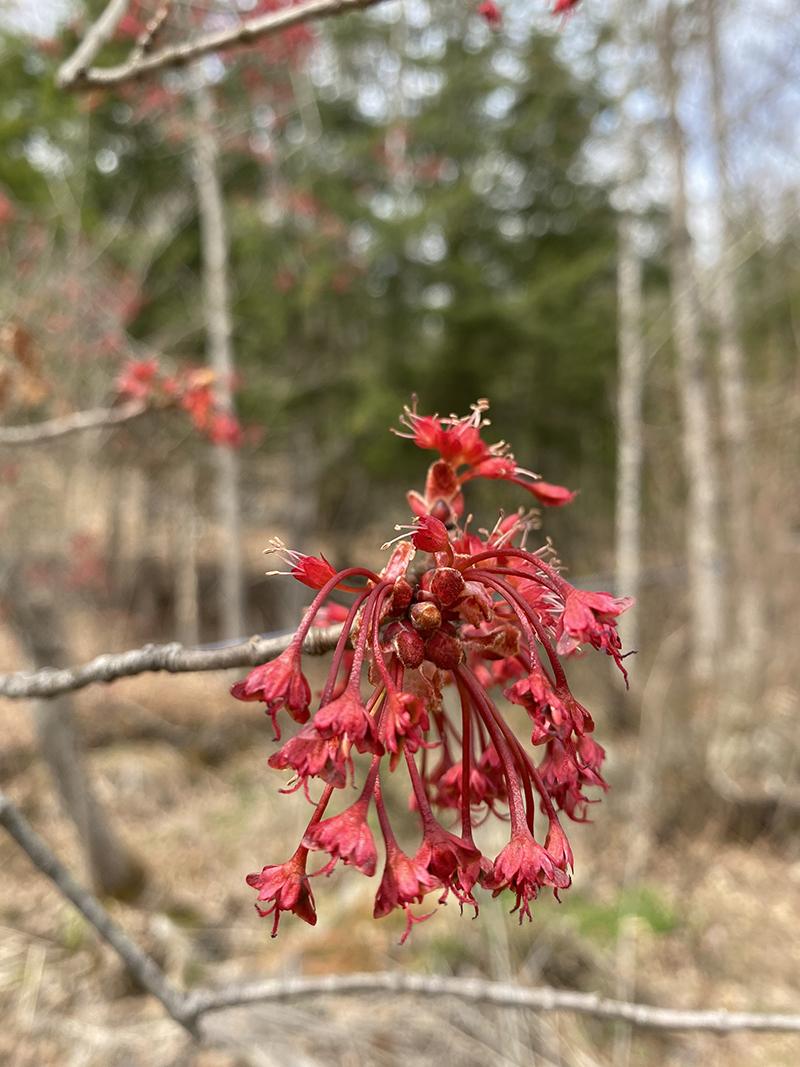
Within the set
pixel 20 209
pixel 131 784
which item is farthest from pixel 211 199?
pixel 131 784

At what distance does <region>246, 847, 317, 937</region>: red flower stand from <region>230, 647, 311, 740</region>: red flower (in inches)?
6.8

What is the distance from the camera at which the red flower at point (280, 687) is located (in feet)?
2.83

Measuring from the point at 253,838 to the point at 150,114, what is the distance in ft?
24.6

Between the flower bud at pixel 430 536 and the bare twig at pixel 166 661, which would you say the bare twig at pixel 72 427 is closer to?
the bare twig at pixel 166 661

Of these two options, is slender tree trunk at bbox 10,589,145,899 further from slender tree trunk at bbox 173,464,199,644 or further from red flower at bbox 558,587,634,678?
slender tree trunk at bbox 173,464,199,644

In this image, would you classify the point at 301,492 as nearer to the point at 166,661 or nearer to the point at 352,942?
the point at 352,942

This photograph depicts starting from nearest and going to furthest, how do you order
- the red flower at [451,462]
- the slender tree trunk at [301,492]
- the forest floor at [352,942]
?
1. the red flower at [451,462]
2. the forest floor at [352,942]
3. the slender tree trunk at [301,492]

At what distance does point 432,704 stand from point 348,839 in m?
0.18

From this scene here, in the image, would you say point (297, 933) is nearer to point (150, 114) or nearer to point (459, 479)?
point (459, 479)

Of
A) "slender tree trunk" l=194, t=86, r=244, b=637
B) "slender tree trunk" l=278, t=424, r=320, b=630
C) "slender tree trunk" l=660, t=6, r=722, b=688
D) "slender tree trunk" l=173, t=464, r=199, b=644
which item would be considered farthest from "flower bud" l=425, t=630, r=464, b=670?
"slender tree trunk" l=278, t=424, r=320, b=630

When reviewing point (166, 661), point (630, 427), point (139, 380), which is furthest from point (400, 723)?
point (630, 427)

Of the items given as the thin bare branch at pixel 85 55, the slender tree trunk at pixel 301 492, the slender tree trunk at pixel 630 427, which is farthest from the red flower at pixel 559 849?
the slender tree trunk at pixel 301 492

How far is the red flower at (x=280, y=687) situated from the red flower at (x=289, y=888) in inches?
6.8

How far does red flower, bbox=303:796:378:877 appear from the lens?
34.8 inches
